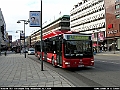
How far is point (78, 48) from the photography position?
50.2 ft

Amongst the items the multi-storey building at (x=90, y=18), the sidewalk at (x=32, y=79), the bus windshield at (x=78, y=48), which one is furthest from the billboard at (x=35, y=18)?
the multi-storey building at (x=90, y=18)

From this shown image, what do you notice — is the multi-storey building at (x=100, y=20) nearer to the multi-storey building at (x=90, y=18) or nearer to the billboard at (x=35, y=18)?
the multi-storey building at (x=90, y=18)

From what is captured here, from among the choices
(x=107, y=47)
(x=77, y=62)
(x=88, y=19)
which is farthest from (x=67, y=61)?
(x=88, y=19)

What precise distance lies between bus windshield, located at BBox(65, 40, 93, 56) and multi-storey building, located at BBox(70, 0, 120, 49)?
55.9 m

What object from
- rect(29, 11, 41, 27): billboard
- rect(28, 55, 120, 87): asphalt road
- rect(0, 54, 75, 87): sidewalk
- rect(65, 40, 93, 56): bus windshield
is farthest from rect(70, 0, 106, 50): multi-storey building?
rect(0, 54, 75, 87): sidewalk

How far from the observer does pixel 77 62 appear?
49.7 feet

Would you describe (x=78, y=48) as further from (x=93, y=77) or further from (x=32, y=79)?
(x=32, y=79)

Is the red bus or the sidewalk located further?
the red bus

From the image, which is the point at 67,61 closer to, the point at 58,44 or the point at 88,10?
the point at 58,44

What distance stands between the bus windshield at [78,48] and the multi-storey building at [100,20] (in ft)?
183

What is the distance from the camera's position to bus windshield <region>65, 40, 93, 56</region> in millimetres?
15123

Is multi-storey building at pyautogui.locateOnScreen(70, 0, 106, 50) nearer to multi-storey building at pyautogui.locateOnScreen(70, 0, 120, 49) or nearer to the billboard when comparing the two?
multi-storey building at pyautogui.locateOnScreen(70, 0, 120, 49)

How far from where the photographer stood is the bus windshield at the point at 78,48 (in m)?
15.1

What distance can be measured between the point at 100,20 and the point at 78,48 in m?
68.0
